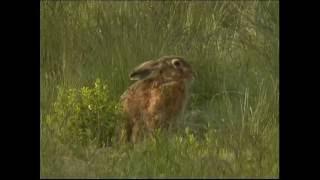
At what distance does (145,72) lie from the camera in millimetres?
7727

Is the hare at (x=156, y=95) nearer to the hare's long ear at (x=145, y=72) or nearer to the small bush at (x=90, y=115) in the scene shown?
the hare's long ear at (x=145, y=72)

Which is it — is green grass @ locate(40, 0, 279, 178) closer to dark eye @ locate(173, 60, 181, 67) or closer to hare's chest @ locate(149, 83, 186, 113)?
hare's chest @ locate(149, 83, 186, 113)

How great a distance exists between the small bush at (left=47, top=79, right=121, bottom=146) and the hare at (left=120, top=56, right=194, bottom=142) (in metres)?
0.15

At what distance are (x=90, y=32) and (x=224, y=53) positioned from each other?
1280 mm

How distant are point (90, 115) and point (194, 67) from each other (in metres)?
1.48

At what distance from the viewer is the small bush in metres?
7.53

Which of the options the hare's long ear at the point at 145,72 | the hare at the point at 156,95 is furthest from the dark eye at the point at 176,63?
the hare's long ear at the point at 145,72

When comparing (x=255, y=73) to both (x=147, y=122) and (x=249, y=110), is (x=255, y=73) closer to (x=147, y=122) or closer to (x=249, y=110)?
(x=249, y=110)

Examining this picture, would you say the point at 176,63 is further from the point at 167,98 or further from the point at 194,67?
the point at 194,67

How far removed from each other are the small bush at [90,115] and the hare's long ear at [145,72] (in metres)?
0.26

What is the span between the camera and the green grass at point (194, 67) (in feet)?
22.4

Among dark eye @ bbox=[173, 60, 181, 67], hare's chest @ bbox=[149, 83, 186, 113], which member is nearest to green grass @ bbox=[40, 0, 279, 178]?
hare's chest @ bbox=[149, 83, 186, 113]

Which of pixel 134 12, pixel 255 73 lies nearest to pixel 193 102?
pixel 255 73

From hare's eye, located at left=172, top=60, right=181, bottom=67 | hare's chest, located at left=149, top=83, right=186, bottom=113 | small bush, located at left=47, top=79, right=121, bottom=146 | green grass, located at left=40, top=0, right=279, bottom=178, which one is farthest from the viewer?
hare's eye, located at left=172, top=60, right=181, bottom=67
